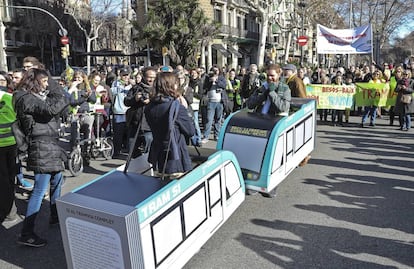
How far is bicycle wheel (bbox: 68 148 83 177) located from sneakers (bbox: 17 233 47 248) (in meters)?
2.52

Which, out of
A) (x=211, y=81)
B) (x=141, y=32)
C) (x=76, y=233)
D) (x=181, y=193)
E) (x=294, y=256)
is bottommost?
(x=294, y=256)

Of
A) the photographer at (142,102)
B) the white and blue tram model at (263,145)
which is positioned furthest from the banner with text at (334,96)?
the photographer at (142,102)

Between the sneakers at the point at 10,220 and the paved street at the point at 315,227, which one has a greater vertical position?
the sneakers at the point at 10,220

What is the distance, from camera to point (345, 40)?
14383 mm

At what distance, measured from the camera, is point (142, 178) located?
11.5 feet

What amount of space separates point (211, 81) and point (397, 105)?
5231mm

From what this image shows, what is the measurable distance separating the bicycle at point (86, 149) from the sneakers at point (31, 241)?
252cm

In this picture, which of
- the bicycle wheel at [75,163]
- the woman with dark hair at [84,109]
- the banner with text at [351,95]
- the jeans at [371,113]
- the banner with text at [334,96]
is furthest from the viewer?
the banner with text at [334,96]

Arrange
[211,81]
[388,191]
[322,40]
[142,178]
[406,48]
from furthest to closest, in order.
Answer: [406,48] → [322,40] → [211,81] → [388,191] → [142,178]

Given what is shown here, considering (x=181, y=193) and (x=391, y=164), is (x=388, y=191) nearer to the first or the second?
(x=391, y=164)

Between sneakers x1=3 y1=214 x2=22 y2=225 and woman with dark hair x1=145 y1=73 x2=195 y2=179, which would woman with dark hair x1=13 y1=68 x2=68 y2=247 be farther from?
woman with dark hair x1=145 y1=73 x2=195 y2=179

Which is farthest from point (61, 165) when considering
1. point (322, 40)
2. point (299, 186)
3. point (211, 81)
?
point (322, 40)

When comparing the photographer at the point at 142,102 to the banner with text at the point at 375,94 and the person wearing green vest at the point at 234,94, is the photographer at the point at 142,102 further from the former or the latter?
the banner with text at the point at 375,94

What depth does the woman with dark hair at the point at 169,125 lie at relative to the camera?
3568 millimetres
